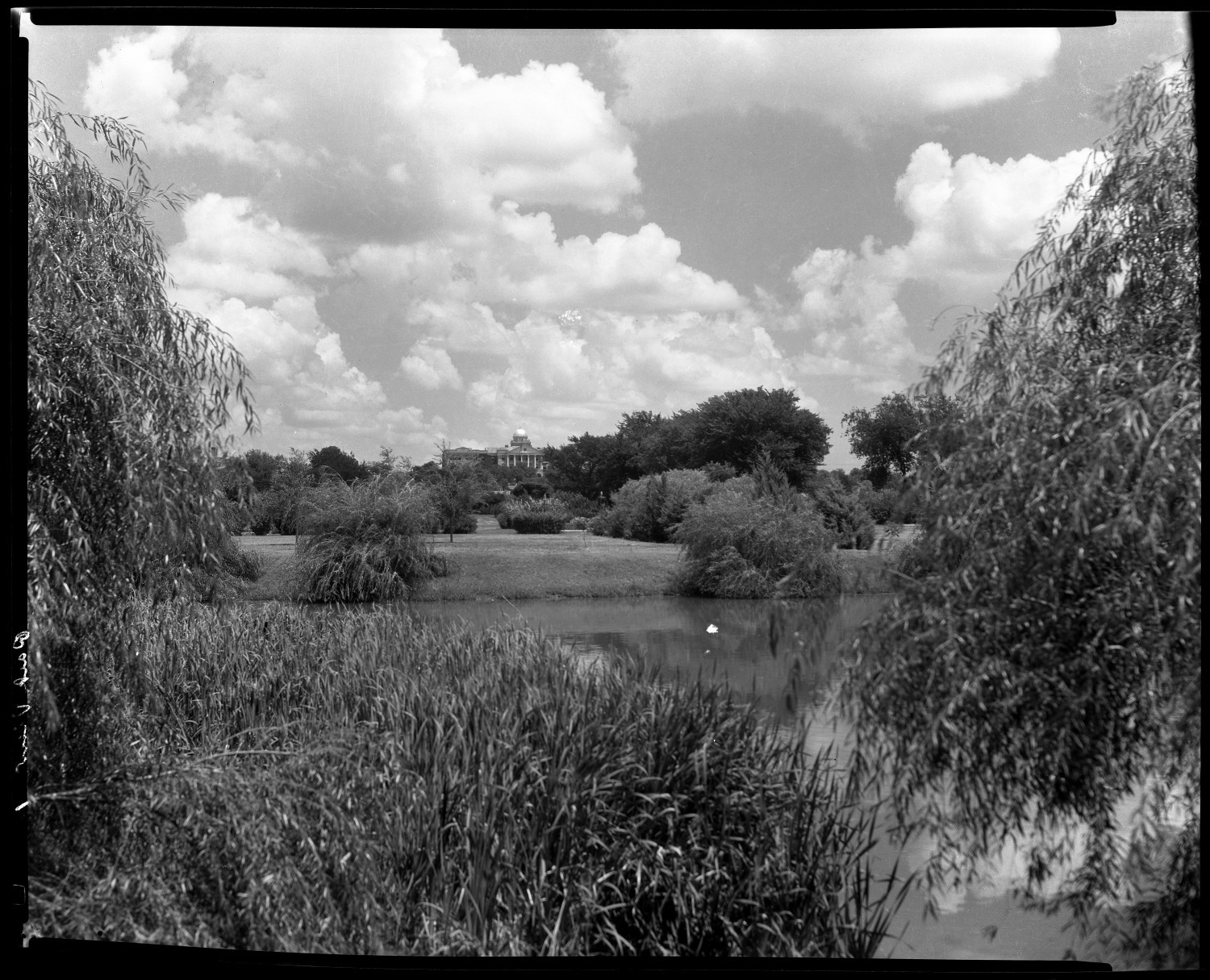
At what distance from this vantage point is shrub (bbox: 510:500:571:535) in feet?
14.1

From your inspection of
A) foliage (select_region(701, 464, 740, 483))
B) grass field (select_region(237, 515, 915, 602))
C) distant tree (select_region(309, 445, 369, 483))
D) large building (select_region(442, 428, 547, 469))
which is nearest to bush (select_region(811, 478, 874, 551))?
foliage (select_region(701, 464, 740, 483))

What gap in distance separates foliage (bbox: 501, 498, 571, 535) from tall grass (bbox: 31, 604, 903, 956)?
70 centimetres

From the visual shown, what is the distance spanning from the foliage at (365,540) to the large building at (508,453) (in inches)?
9.6

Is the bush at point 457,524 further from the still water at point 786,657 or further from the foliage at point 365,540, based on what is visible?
the still water at point 786,657

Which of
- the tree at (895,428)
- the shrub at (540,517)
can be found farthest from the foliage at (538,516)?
the tree at (895,428)

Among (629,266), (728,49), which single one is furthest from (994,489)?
(728,49)

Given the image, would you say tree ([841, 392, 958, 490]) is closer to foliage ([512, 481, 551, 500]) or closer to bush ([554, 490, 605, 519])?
bush ([554, 490, 605, 519])

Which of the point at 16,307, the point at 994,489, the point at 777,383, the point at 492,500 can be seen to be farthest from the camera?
the point at 492,500

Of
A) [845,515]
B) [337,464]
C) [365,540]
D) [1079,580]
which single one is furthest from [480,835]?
[1079,580]

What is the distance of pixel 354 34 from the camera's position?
3744 mm

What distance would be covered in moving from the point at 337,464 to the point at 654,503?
1.43 m

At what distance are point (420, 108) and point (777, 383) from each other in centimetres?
177

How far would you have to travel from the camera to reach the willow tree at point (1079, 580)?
3.22 meters

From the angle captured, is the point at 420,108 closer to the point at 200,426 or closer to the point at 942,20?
the point at 200,426
